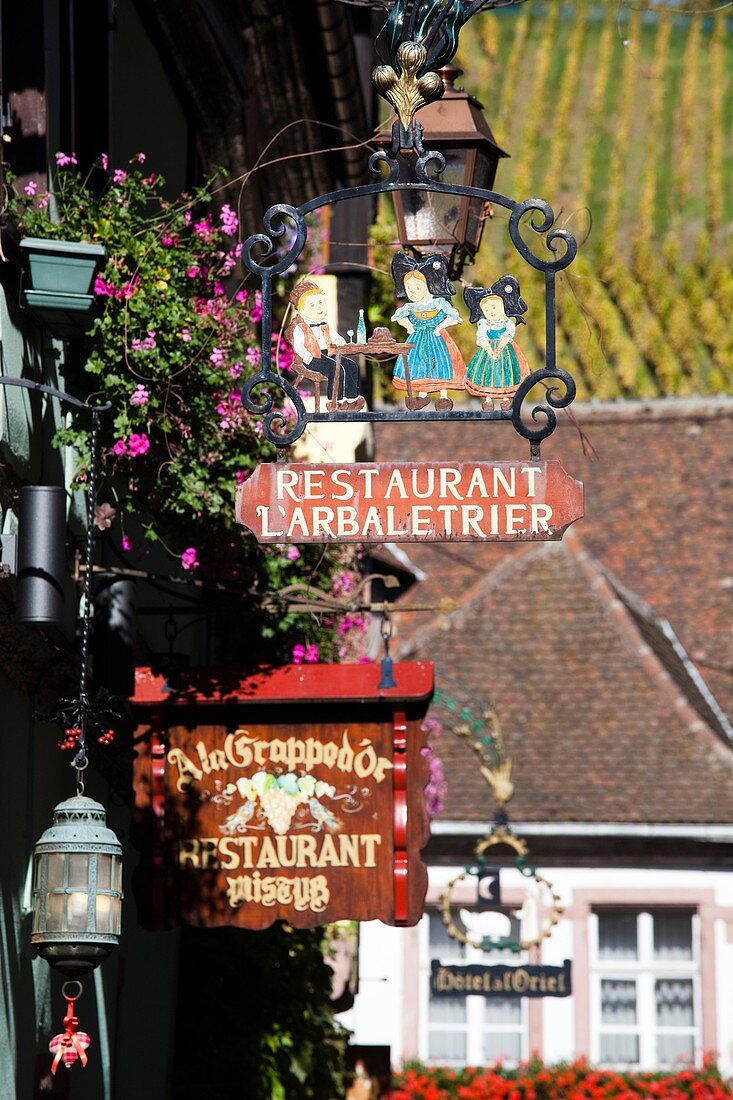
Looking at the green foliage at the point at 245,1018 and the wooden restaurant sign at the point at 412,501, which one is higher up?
the wooden restaurant sign at the point at 412,501

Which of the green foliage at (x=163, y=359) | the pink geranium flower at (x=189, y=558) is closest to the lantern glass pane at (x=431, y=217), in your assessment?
the green foliage at (x=163, y=359)

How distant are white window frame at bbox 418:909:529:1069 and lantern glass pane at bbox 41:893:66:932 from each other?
41.5 ft

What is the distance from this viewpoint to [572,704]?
750 inches

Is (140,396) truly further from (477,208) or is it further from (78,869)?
(78,869)

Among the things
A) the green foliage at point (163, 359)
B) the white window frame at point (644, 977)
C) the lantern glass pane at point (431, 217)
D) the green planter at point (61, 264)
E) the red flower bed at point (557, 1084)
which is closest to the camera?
the green planter at point (61, 264)

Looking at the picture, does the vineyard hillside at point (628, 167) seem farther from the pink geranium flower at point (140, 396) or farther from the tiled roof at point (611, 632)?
the pink geranium flower at point (140, 396)

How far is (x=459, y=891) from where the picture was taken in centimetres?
1872

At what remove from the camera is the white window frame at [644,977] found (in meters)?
→ 18.4

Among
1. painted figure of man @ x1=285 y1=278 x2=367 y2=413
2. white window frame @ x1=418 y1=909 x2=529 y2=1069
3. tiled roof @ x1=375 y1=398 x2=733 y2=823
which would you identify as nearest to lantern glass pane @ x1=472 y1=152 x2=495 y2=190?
painted figure of man @ x1=285 y1=278 x2=367 y2=413

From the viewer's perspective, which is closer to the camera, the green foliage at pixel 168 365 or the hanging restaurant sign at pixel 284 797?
the green foliage at pixel 168 365

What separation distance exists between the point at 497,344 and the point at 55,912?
7.52 ft

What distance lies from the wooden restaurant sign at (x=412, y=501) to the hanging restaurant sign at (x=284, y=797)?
6.53 feet

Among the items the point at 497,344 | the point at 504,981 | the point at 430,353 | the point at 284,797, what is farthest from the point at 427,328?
the point at 504,981

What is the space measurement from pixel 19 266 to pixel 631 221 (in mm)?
55244
